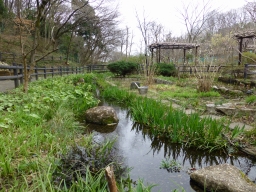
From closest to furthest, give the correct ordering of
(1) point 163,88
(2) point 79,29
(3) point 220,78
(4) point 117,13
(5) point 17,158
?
1. (5) point 17,158
2. (1) point 163,88
3. (3) point 220,78
4. (4) point 117,13
5. (2) point 79,29

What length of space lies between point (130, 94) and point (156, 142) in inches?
119

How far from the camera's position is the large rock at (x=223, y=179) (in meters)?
1.83

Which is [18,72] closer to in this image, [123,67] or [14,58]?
[14,58]

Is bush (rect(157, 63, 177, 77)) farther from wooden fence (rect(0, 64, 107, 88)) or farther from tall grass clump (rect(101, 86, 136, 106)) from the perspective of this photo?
tall grass clump (rect(101, 86, 136, 106))

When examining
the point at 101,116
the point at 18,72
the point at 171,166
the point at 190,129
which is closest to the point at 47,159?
the point at 171,166

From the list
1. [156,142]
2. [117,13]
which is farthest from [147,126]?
[117,13]

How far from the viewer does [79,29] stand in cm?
2122

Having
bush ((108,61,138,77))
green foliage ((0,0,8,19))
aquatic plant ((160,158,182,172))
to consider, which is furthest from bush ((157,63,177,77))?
green foliage ((0,0,8,19))

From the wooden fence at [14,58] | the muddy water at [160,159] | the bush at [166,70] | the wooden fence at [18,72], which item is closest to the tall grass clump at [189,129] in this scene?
the muddy water at [160,159]

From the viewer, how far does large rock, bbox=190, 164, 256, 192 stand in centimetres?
183

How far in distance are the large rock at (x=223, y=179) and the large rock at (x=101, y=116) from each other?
7.81 ft

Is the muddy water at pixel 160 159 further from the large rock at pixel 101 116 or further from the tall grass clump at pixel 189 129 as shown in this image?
the large rock at pixel 101 116

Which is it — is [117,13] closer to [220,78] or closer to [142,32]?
[142,32]

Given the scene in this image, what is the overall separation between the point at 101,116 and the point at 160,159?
185 cm
